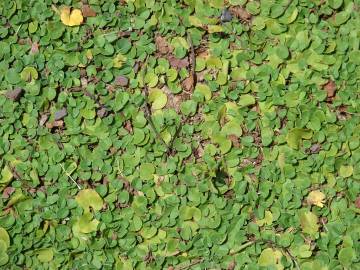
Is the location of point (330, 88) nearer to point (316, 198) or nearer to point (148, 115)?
point (316, 198)

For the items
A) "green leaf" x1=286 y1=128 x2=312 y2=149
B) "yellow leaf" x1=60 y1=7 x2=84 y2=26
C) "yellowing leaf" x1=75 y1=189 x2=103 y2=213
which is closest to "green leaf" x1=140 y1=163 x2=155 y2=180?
"yellowing leaf" x1=75 y1=189 x2=103 y2=213

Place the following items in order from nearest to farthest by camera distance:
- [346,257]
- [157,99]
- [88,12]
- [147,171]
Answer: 1. [346,257]
2. [147,171]
3. [157,99]
4. [88,12]

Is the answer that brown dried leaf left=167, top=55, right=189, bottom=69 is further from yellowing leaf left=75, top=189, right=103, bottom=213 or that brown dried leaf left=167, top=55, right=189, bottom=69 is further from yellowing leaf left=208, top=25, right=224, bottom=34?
yellowing leaf left=75, top=189, right=103, bottom=213

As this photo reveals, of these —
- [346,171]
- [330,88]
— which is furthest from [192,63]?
[346,171]

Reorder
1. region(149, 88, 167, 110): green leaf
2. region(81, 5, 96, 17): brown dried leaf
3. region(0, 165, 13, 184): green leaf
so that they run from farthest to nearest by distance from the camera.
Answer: region(81, 5, 96, 17): brown dried leaf, region(149, 88, 167, 110): green leaf, region(0, 165, 13, 184): green leaf

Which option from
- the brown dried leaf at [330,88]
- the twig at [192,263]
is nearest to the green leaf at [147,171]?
the twig at [192,263]

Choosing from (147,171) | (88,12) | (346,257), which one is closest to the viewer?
(346,257)
